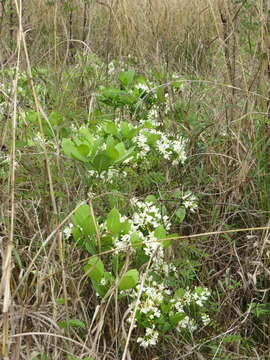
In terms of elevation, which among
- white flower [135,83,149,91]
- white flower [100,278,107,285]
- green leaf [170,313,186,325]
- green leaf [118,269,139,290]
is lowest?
green leaf [170,313,186,325]

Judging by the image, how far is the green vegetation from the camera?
59.1 inches

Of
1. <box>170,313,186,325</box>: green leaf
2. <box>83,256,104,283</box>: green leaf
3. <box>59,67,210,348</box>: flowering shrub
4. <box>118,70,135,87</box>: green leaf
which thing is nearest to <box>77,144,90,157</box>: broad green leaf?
<box>59,67,210,348</box>: flowering shrub

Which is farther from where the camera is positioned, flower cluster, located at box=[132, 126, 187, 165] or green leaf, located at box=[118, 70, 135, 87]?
green leaf, located at box=[118, 70, 135, 87]

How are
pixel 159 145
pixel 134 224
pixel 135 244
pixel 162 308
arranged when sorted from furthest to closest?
pixel 159 145 → pixel 134 224 → pixel 162 308 → pixel 135 244

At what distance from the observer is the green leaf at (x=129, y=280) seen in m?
1.50

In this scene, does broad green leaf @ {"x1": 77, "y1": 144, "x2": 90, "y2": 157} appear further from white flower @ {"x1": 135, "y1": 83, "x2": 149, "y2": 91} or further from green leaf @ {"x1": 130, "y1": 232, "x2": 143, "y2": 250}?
white flower @ {"x1": 135, "y1": 83, "x2": 149, "y2": 91}

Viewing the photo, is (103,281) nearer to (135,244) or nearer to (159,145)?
(135,244)

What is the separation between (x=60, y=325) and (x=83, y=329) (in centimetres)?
14

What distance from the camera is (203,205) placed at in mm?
2184

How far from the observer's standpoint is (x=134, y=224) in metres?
1.74

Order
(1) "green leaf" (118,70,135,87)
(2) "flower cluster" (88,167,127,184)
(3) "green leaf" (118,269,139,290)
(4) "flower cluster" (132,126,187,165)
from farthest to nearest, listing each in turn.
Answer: (1) "green leaf" (118,70,135,87) < (4) "flower cluster" (132,126,187,165) < (2) "flower cluster" (88,167,127,184) < (3) "green leaf" (118,269,139,290)

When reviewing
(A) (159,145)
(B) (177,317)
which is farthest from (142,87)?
(B) (177,317)

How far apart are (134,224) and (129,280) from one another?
26 centimetres

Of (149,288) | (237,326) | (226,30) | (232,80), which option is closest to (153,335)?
(149,288)
